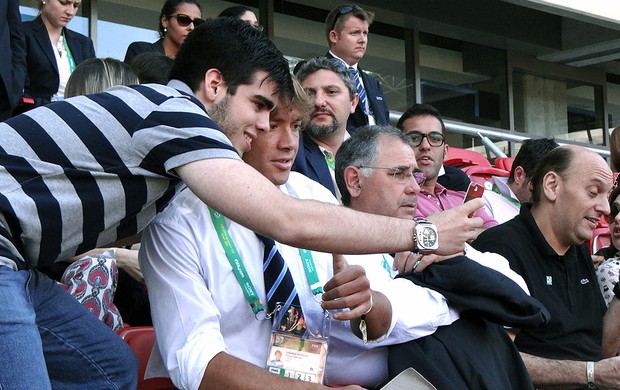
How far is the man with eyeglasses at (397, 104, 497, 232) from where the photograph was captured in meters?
6.07

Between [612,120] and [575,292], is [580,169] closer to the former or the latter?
[575,292]

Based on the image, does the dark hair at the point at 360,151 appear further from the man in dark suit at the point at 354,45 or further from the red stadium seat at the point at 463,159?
the red stadium seat at the point at 463,159

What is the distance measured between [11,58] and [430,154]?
2.73m

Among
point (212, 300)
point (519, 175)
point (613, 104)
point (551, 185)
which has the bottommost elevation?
point (212, 300)

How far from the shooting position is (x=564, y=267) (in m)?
4.55

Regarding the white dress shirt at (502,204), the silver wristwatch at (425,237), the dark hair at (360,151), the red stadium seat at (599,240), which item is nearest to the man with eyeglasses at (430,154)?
the white dress shirt at (502,204)

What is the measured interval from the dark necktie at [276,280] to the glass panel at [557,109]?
11181 millimetres

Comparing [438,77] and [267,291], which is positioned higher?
[438,77]

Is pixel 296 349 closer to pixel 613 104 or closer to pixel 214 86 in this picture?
pixel 214 86

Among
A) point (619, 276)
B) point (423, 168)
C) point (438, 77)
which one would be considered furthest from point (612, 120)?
point (619, 276)

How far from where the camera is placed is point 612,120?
594 inches

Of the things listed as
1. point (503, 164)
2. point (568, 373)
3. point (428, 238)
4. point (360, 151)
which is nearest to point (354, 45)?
point (503, 164)

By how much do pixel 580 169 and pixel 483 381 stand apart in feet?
6.13

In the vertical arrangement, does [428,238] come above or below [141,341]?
above
